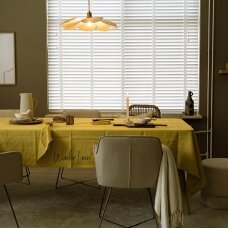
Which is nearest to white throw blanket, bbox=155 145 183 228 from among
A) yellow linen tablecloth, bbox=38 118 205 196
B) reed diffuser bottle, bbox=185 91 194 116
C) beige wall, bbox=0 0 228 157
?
yellow linen tablecloth, bbox=38 118 205 196

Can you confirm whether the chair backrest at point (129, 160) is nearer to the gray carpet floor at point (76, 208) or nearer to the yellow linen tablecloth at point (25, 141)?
the gray carpet floor at point (76, 208)

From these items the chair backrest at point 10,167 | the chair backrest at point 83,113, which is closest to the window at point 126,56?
the chair backrest at point 83,113

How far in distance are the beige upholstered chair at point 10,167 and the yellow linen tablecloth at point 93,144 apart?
449mm

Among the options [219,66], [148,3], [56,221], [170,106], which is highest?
[148,3]

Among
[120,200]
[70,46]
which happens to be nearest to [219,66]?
[70,46]

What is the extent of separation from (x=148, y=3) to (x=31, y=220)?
125 inches

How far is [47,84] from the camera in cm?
523

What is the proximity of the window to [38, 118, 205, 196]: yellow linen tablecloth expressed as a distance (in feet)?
6.64

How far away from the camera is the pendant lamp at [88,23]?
3.47m

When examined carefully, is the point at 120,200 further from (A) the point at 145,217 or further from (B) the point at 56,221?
(B) the point at 56,221

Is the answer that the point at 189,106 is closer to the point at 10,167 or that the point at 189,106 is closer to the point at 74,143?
the point at 74,143

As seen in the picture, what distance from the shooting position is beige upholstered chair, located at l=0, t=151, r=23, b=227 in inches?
107

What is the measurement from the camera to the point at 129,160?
8.86 ft

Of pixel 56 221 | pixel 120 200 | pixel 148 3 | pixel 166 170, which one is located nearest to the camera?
pixel 166 170
